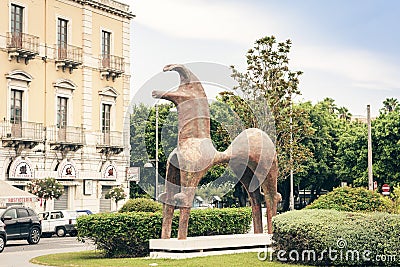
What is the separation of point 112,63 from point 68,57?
14.7 ft

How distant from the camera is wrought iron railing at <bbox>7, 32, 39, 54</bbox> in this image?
41.0 m

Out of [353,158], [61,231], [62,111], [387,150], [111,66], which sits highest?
[111,66]

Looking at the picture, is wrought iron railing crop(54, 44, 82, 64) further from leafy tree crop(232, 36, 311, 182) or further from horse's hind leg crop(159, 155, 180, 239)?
horse's hind leg crop(159, 155, 180, 239)

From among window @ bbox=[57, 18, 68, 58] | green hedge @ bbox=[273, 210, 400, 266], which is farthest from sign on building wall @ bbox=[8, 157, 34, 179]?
green hedge @ bbox=[273, 210, 400, 266]

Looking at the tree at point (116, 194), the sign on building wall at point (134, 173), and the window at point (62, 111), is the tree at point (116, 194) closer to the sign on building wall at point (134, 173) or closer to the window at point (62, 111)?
the sign on building wall at point (134, 173)

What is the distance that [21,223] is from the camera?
109 ft

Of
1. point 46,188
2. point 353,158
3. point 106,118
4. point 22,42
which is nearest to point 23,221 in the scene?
point 46,188

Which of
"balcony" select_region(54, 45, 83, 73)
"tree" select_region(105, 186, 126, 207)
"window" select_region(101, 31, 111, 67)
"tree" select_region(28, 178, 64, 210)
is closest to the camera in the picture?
"tree" select_region(28, 178, 64, 210)

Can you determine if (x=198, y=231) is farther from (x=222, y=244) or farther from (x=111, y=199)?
(x=111, y=199)

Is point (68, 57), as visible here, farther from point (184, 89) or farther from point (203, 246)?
point (203, 246)

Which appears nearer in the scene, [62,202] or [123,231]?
[123,231]

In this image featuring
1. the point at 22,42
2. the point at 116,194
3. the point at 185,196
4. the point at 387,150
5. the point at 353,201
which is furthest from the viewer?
the point at 387,150

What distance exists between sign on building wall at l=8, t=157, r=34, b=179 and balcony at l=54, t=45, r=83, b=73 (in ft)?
20.3

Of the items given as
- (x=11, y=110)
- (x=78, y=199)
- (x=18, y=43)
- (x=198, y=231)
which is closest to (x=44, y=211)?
(x=78, y=199)
